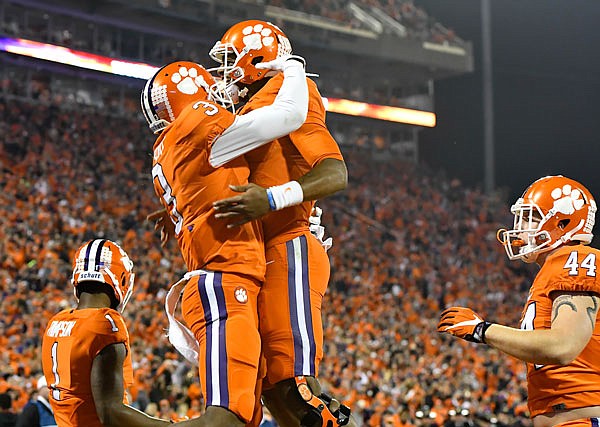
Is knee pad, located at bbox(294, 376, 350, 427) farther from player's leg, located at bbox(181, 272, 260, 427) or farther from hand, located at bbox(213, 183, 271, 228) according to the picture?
hand, located at bbox(213, 183, 271, 228)

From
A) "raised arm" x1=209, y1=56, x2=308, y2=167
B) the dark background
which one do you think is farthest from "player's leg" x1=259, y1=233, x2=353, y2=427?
the dark background

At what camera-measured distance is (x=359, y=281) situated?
24.2 meters

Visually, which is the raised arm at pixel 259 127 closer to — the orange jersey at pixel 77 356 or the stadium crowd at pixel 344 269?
the orange jersey at pixel 77 356

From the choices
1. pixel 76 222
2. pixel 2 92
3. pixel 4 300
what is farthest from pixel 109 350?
pixel 2 92

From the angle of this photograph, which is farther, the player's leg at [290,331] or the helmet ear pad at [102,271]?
the helmet ear pad at [102,271]

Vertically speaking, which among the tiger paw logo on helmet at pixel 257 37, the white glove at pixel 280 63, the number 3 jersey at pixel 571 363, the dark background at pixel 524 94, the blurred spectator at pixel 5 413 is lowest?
the blurred spectator at pixel 5 413

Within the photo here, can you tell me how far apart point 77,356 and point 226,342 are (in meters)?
1.42

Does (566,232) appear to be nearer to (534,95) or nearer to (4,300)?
(4,300)

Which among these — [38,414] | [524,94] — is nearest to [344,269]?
[524,94]

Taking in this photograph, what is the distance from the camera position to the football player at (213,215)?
13.2 feet

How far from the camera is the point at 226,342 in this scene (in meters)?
4.05

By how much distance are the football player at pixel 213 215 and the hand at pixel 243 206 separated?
0.33ft

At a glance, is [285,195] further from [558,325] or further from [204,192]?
[558,325]

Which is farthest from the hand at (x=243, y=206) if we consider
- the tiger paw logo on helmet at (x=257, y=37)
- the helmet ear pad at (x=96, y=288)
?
the helmet ear pad at (x=96, y=288)
